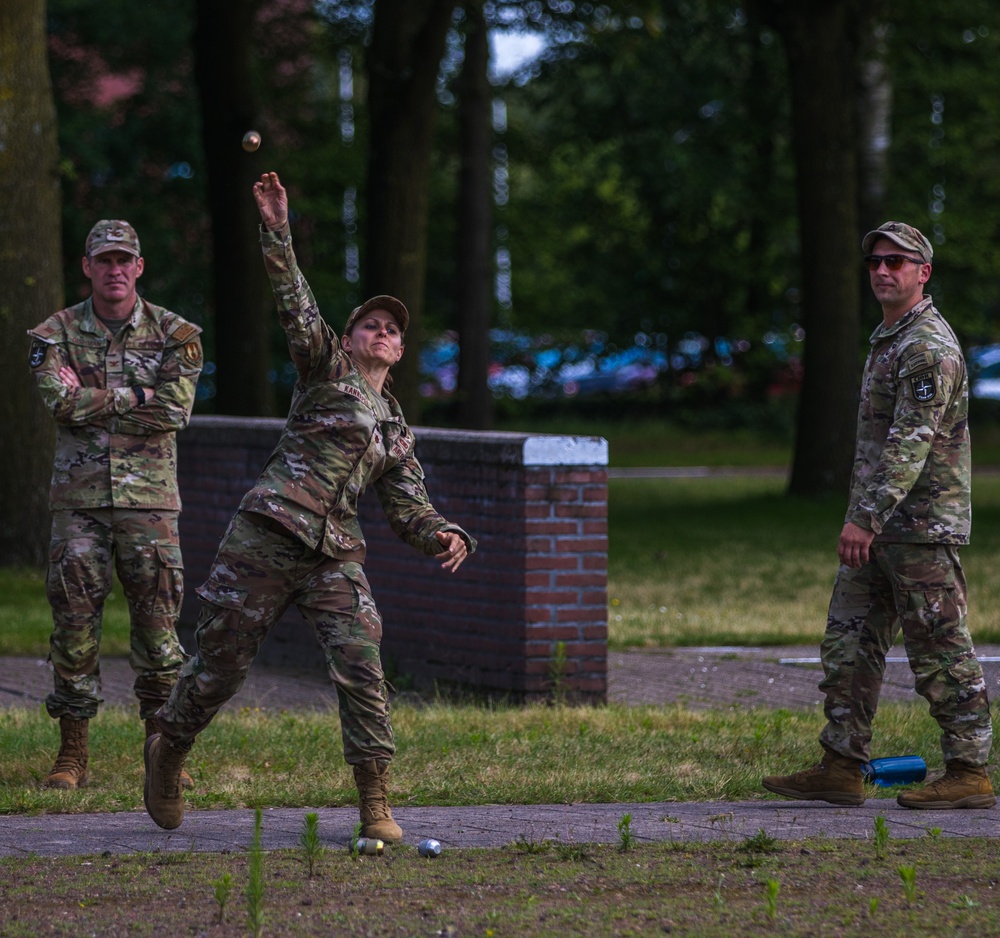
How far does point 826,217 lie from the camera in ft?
67.4

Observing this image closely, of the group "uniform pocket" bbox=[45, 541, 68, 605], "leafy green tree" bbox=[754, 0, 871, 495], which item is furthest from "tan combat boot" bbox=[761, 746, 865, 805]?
"leafy green tree" bbox=[754, 0, 871, 495]

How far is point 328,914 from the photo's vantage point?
497cm

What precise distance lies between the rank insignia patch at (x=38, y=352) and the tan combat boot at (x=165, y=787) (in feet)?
5.94

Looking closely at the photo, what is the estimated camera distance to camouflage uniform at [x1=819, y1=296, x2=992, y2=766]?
20.8 ft

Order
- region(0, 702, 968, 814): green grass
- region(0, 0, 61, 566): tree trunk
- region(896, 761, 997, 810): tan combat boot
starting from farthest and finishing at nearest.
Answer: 1. region(0, 0, 61, 566): tree trunk
2. region(0, 702, 968, 814): green grass
3. region(896, 761, 997, 810): tan combat boot

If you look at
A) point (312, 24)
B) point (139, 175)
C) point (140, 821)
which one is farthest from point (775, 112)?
point (140, 821)

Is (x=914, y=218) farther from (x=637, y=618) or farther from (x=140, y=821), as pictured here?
(x=140, y=821)

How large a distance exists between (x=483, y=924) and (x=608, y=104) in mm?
30062

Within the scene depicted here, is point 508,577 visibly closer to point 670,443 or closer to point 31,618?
point 31,618

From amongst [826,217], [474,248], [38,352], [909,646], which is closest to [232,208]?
[826,217]

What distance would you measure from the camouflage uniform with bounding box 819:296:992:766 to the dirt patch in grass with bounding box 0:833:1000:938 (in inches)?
30.6

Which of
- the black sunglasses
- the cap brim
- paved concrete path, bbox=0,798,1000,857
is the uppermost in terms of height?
the cap brim

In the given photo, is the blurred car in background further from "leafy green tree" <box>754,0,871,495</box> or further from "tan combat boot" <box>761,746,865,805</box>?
"tan combat boot" <box>761,746,865,805</box>

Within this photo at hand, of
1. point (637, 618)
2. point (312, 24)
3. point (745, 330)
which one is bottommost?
point (637, 618)
